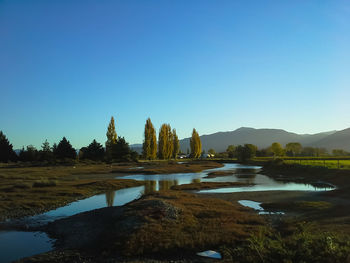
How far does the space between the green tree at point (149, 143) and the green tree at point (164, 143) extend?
8.14 meters

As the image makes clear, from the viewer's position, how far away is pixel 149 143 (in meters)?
98.6

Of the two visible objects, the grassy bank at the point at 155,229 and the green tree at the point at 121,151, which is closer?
the grassy bank at the point at 155,229

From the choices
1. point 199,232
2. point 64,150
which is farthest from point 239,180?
point 64,150

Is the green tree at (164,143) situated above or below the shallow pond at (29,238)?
above

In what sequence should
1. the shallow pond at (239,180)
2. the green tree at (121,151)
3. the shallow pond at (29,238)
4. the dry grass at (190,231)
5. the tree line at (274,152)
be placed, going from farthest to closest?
the tree line at (274,152) → the green tree at (121,151) → the shallow pond at (239,180) → the shallow pond at (29,238) → the dry grass at (190,231)

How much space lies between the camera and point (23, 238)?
15.9 m

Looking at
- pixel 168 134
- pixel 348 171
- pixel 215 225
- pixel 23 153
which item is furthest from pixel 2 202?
pixel 168 134

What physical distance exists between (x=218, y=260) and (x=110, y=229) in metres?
7.28

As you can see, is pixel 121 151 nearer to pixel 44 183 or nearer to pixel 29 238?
pixel 44 183

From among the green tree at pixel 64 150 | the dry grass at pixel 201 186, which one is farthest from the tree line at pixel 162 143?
the dry grass at pixel 201 186

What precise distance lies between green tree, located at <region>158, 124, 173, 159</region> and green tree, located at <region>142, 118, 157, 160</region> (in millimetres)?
8139

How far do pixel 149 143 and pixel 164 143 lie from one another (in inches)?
425

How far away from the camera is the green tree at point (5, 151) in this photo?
8950cm

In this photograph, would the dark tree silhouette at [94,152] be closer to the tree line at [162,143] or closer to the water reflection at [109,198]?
the tree line at [162,143]
